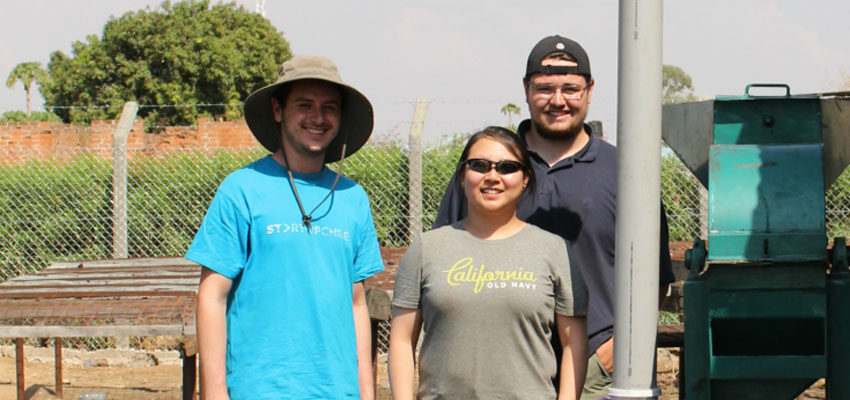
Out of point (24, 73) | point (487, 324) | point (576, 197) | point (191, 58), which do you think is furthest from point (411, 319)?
point (24, 73)

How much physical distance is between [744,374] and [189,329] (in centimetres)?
275

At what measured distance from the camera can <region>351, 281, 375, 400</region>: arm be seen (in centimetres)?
316

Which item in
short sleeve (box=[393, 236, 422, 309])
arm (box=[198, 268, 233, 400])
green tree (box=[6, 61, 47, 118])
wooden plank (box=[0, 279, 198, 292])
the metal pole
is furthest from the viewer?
green tree (box=[6, 61, 47, 118])

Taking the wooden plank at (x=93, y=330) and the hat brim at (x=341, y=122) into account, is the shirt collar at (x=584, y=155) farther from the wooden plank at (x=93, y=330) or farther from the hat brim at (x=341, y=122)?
the wooden plank at (x=93, y=330)

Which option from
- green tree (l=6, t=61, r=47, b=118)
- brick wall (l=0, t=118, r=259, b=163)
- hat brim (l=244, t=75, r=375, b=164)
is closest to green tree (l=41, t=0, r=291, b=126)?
brick wall (l=0, t=118, r=259, b=163)

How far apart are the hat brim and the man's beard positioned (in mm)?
568

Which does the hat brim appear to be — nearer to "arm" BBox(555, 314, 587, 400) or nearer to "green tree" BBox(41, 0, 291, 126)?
"arm" BBox(555, 314, 587, 400)

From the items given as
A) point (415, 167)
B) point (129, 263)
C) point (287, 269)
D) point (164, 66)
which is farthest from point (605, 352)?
point (164, 66)

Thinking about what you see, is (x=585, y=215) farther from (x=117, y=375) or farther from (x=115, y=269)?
(x=117, y=375)

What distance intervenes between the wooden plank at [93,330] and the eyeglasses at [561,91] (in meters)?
2.26

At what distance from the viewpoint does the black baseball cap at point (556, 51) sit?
3.39 metres

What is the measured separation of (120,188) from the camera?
8.67m

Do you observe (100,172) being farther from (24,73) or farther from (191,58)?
(24,73)

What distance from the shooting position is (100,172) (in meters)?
9.28
